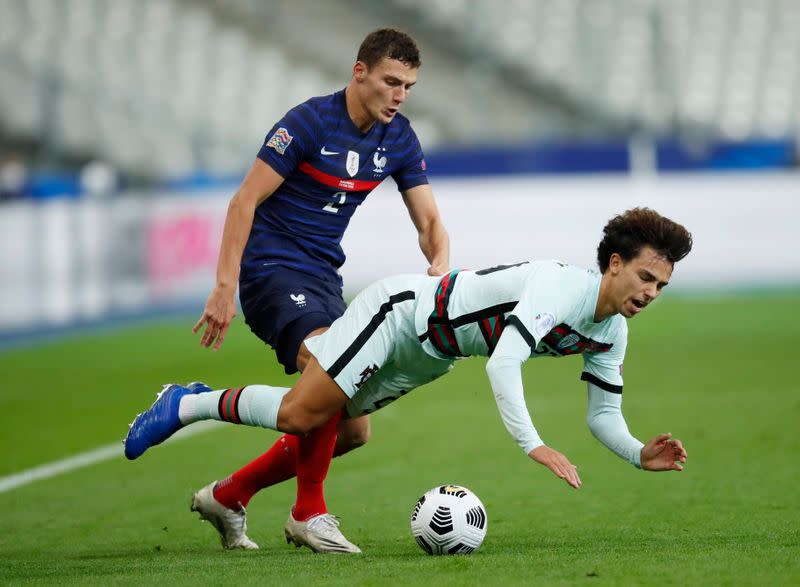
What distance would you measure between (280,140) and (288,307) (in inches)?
31.2

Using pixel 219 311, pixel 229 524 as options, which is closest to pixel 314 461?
pixel 229 524

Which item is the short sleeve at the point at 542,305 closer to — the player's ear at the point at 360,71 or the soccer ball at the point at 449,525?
the soccer ball at the point at 449,525

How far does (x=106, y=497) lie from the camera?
7.96m

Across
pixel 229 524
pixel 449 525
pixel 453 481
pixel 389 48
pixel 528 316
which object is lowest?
pixel 453 481

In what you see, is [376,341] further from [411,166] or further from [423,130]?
[423,130]

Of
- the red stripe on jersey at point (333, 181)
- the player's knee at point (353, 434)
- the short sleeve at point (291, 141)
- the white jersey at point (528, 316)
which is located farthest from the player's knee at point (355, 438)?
the short sleeve at point (291, 141)

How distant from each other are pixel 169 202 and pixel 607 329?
13.6 m

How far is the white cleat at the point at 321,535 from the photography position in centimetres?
602

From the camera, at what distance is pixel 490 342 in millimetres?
5691

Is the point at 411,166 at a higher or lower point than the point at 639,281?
higher

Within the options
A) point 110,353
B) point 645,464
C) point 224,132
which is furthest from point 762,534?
point 224,132

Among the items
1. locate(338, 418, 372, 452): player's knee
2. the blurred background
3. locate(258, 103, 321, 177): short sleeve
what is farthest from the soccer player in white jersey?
the blurred background

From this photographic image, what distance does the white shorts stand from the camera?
5.82 metres

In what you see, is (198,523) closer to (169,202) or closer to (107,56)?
(169,202)
